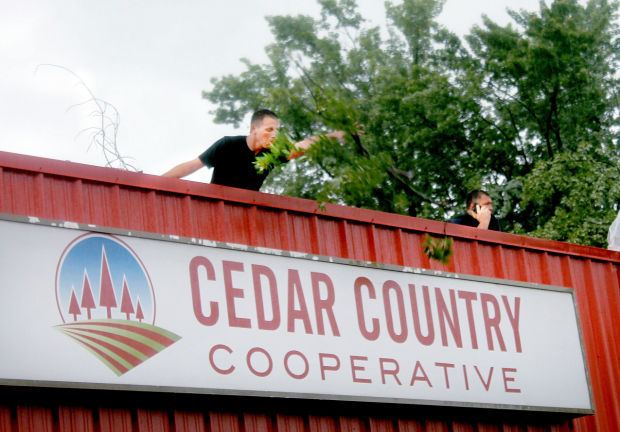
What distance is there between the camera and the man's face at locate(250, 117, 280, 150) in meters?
7.60

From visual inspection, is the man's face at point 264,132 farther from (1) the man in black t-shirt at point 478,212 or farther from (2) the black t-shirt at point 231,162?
(1) the man in black t-shirt at point 478,212

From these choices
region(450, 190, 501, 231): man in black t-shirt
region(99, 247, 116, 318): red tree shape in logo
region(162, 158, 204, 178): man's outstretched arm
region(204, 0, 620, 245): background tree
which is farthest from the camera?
region(204, 0, 620, 245): background tree

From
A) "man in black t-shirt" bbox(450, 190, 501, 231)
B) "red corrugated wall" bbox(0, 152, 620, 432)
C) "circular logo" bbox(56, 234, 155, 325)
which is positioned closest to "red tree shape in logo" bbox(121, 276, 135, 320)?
"circular logo" bbox(56, 234, 155, 325)

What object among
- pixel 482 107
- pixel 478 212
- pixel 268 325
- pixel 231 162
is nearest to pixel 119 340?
pixel 268 325

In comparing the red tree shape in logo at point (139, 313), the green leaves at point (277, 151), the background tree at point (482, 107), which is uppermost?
the background tree at point (482, 107)

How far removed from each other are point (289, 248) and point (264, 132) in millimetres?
856

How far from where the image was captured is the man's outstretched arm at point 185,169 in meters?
7.21

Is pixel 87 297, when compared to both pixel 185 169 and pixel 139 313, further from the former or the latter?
pixel 185 169

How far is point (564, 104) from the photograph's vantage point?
23.6 meters

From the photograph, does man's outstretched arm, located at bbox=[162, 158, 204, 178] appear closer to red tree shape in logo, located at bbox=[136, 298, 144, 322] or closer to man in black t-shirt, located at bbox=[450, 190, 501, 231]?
red tree shape in logo, located at bbox=[136, 298, 144, 322]

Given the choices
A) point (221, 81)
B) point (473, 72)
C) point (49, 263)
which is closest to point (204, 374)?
point (49, 263)

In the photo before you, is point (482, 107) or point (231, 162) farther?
point (482, 107)

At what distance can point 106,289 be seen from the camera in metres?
6.27

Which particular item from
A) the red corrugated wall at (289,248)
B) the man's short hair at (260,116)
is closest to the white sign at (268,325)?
the red corrugated wall at (289,248)
